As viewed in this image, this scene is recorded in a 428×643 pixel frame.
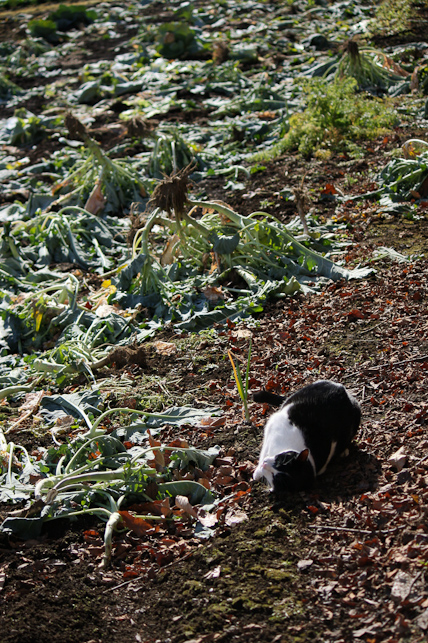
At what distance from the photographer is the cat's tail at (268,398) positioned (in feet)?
12.6

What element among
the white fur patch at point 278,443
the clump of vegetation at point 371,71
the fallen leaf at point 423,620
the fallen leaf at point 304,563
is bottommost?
the fallen leaf at point 304,563

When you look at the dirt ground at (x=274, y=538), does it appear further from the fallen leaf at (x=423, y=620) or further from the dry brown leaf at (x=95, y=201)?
the dry brown leaf at (x=95, y=201)

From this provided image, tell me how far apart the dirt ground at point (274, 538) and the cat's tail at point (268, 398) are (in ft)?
0.81

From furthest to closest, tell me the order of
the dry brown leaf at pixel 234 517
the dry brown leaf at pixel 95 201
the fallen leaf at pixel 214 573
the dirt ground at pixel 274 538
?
the dry brown leaf at pixel 95 201
the dry brown leaf at pixel 234 517
the fallen leaf at pixel 214 573
the dirt ground at pixel 274 538

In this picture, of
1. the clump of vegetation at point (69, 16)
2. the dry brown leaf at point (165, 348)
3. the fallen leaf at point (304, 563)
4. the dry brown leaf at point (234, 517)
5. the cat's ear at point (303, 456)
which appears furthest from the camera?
the clump of vegetation at point (69, 16)

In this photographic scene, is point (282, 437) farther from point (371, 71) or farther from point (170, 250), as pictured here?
point (371, 71)

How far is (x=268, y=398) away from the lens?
Result: 3852 millimetres

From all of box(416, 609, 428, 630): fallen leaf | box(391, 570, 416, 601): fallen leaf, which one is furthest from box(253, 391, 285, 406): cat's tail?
box(416, 609, 428, 630): fallen leaf

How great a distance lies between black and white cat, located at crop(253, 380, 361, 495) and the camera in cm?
327

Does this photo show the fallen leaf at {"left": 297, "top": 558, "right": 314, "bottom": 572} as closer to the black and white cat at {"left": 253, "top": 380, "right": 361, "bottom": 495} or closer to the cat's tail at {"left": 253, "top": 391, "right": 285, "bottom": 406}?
the black and white cat at {"left": 253, "top": 380, "right": 361, "bottom": 495}

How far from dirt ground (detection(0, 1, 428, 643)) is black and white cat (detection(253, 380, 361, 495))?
135 mm

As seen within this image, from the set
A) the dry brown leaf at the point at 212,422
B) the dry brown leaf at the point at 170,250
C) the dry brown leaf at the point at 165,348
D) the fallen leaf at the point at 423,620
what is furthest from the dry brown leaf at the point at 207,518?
the dry brown leaf at the point at 170,250

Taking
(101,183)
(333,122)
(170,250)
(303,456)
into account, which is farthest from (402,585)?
(333,122)

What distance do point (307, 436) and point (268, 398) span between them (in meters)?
0.51
